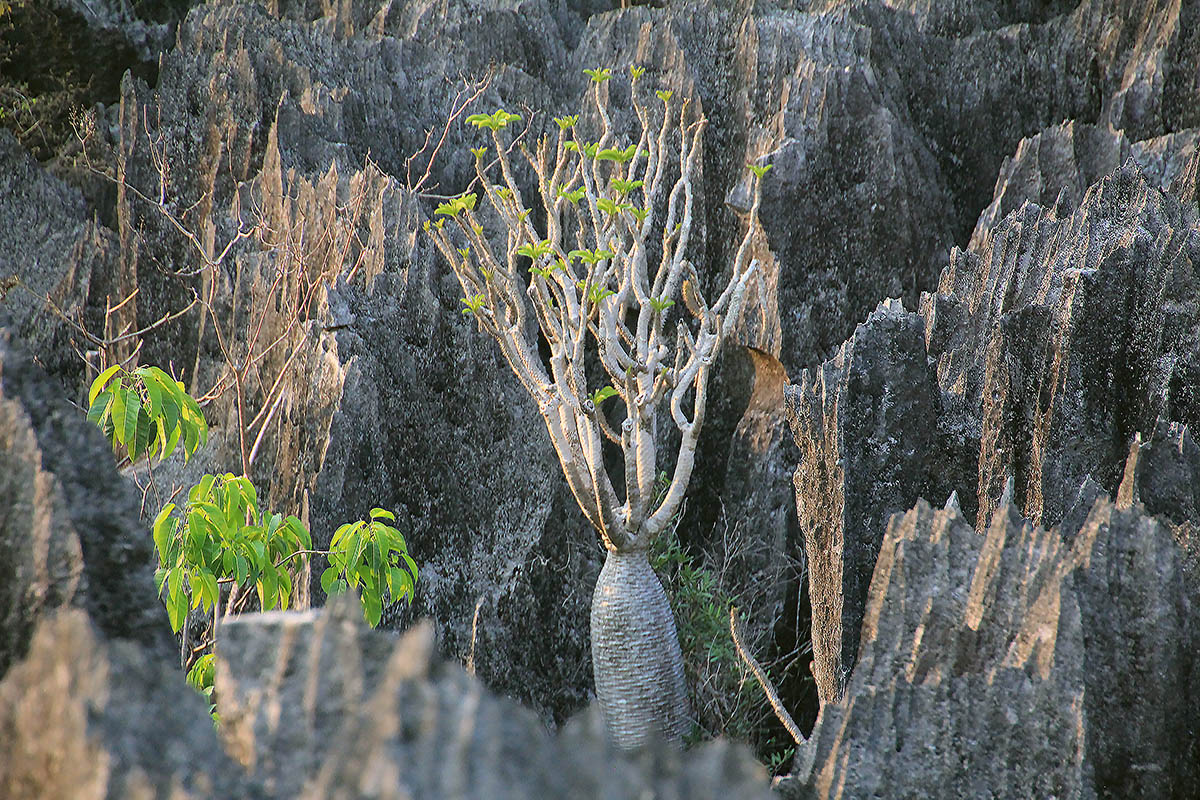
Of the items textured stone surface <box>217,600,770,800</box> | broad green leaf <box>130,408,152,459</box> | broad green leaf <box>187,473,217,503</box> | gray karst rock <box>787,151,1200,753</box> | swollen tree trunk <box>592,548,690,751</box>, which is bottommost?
swollen tree trunk <box>592,548,690,751</box>

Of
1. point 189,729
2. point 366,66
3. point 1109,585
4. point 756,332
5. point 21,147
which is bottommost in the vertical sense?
point 189,729

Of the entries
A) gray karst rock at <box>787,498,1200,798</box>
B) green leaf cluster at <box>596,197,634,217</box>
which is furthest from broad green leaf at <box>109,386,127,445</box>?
green leaf cluster at <box>596,197,634,217</box>

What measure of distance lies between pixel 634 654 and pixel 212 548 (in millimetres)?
1975

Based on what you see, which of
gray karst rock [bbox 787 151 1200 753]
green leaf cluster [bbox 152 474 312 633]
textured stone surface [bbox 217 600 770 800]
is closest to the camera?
textured stone surface [bbox 217 600 770 800]

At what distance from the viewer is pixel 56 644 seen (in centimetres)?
64

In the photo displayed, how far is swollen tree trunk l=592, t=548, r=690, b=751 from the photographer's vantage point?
338 cm

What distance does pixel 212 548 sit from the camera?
170 centimetres

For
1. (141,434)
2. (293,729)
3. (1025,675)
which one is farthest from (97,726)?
(141,434)

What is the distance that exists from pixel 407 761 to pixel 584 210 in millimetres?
4727

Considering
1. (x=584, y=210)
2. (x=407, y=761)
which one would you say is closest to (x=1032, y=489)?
(x=407, y=761)

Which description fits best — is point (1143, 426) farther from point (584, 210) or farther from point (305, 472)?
point (584, 210)

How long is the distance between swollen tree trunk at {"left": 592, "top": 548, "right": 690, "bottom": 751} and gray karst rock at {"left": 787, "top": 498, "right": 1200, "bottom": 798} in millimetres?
2139

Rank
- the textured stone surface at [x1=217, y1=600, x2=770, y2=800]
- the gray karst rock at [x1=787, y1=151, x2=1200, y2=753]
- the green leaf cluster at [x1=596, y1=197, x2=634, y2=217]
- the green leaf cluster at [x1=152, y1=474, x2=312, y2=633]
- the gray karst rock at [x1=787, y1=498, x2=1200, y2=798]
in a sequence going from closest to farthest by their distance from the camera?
the textured stone surface at [x1=217, y1=600, x2=770, y2=800] → the gray karst rock at [x1=787, y1=498, x2=1200, y2=798] → the green leaf cluster at [x1=152, y1=474, x2=312, y2=633] → the gray karst rock at [x1=787, y1=151, x2=1200, y2=753] → the green leaf cluster at [x1=596, y1=197, x2=634, y2=217]

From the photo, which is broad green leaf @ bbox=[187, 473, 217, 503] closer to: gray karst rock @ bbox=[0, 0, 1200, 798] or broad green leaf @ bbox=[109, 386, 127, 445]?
broad green leaf @ bbox=[109, 386, 127, 445]
